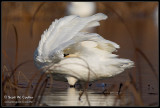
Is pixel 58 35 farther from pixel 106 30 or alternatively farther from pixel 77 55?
pixel 106 30

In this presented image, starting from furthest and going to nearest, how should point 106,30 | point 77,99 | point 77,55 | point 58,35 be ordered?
point 106,30 → point 77,55 → point 58,35 → point 77,99

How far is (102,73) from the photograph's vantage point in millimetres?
8562

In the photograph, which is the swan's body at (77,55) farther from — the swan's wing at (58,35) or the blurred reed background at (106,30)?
the blurred reed background at (106,30)

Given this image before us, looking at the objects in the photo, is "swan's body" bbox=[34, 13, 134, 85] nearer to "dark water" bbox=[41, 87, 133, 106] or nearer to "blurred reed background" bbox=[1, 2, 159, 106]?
"dark water" bbox=[41, 87, 133, 106]

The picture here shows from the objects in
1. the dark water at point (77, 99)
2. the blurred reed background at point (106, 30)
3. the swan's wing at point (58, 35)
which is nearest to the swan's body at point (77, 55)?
the swan's wing at point (58, 35)

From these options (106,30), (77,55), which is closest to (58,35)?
(77,55)

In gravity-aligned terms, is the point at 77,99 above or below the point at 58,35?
below

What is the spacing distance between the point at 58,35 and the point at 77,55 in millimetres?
479

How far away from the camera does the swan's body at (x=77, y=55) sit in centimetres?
848

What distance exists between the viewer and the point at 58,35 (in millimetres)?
8742

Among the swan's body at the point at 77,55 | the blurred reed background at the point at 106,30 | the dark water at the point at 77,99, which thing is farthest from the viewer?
the blurred reed background at the point at 106,30

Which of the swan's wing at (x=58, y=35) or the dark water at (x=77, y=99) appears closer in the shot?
the dark water at (x=77, y=99)

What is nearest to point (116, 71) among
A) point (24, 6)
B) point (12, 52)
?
point (12, 52)

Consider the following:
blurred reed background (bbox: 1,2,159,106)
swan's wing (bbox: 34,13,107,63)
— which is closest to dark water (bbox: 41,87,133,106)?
swan's wing (bbox: 34,13,107,63)
